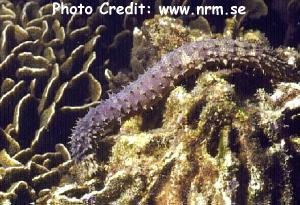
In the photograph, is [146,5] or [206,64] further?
[146,5]

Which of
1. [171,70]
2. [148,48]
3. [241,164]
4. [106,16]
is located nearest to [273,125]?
[241,164]

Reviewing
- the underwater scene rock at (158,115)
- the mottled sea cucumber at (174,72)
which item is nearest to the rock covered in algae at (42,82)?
the underwater scene rock at (158,115)

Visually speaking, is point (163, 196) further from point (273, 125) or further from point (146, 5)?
point (146, 5)

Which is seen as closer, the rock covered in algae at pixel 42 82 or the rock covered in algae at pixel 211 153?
the rock covered in algae at pixel 211 153

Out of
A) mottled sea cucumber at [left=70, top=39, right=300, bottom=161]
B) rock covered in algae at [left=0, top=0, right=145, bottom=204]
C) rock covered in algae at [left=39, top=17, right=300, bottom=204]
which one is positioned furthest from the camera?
rock covered in algae at [left=0, top=0, right=145, bottom=204]

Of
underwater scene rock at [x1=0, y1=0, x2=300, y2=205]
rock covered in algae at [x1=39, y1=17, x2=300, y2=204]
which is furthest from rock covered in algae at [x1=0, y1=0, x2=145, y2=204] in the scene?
rock covered in algae at [x1=39, y1=17, x2=300, y2=204]

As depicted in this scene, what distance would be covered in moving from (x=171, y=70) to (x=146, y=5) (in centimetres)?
171

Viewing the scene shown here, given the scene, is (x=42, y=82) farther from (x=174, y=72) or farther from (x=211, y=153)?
(x=211, y=153)

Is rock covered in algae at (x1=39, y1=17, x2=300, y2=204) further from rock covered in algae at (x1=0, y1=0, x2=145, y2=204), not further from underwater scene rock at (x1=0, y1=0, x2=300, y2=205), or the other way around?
rock covered in algae at (x1=0, y1=0, x2=145, y2=204)

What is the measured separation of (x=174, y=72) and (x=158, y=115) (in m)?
0.36

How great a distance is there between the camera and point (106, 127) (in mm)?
3107

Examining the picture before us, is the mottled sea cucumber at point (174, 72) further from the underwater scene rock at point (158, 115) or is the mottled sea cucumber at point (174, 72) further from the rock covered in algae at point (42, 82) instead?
the rock covered in algae at point (42, 82)

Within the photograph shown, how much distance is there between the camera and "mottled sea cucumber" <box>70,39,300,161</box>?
9.44ft

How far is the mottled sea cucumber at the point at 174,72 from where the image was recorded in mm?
2877
